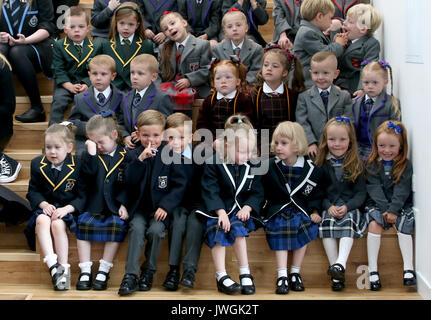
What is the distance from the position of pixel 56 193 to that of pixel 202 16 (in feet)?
5.81

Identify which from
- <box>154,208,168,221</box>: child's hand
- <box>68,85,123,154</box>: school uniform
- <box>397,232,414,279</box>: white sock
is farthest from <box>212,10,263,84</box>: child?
<box>397,232,414,279</box>: white sock

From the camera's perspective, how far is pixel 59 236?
141 inches

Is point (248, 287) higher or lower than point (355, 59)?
lower

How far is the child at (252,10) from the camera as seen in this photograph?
474 centimetres

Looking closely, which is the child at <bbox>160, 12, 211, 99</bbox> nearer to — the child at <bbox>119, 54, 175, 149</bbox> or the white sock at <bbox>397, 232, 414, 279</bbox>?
the child at <bbox>119, 54, 175, 149</bbox>

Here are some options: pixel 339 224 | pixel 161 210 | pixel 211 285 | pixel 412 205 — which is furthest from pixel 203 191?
pixel 412 205

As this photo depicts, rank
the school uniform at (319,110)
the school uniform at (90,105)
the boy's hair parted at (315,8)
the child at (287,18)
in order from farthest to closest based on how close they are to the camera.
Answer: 1. the child at (287,18)
2. the boy's hair parted at (315,8)
3. the school uniform at (90,105)
4. the school uniform at (319,110)

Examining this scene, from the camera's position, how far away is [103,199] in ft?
12.0

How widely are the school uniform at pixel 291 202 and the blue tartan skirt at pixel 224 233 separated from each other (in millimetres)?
145

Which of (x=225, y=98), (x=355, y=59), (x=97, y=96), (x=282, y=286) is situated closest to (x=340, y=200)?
(x=282, y=286)

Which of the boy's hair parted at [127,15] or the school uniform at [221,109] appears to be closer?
the school uniform at [221,109]

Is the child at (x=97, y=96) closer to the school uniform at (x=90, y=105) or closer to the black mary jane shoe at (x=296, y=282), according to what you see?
the school uniform at (x=90, y=105)

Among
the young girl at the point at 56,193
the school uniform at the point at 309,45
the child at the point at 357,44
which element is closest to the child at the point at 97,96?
the young girl at the point at 56,193

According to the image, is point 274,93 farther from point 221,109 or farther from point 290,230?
point 290,230
